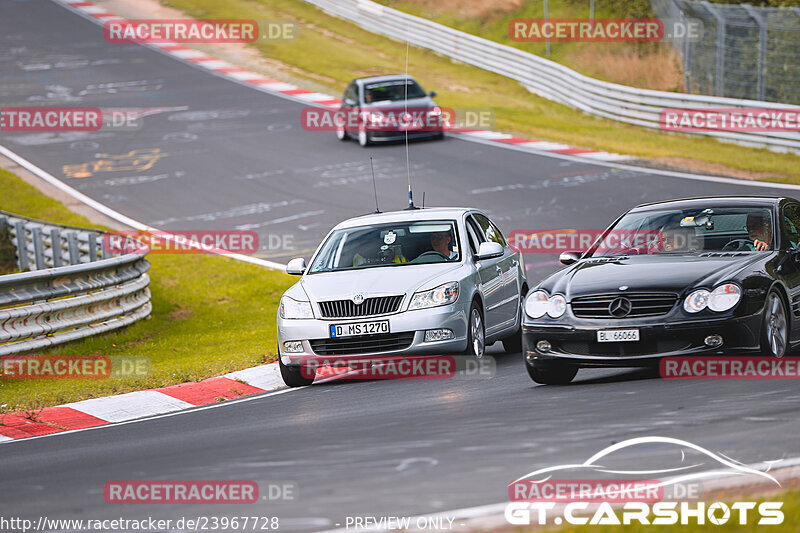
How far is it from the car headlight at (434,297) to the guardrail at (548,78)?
1626 cm

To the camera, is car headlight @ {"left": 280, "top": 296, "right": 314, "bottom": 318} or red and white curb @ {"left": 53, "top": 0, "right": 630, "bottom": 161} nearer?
car headlight @ {"left": 280, "top": 296, "right": 314, "bottom": 318}

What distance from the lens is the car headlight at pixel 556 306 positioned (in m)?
9.49

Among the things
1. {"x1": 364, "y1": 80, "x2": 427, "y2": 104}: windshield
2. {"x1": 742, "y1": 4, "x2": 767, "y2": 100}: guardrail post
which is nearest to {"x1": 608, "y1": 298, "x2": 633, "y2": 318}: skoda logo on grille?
{"x1": 742, "y1": 4, "x2": 767, "y2": 100}: guardrail post

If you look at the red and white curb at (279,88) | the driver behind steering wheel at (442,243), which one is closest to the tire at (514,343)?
the driver behind steering wheel at (442,243)

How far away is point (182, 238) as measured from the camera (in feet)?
72.1

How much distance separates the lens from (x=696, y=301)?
9070mm

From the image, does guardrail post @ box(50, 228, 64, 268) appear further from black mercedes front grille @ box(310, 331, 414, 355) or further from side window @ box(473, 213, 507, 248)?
black mercedes front grille @ box(310, 331, 414, 355)

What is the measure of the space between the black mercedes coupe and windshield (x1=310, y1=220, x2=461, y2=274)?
1859mm

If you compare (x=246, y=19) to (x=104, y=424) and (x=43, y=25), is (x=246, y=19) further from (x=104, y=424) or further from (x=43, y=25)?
(x=104, y=424)

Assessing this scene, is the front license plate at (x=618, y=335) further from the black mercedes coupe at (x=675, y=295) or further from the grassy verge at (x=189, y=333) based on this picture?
the grassy verge at (x=189, y=333)

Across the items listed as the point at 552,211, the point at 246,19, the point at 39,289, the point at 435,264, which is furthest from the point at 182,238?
the point at 246,19

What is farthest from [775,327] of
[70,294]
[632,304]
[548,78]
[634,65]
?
[548,78]

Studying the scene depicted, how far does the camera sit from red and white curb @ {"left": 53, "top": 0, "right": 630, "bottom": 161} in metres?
27.4

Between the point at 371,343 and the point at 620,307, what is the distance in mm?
2638
